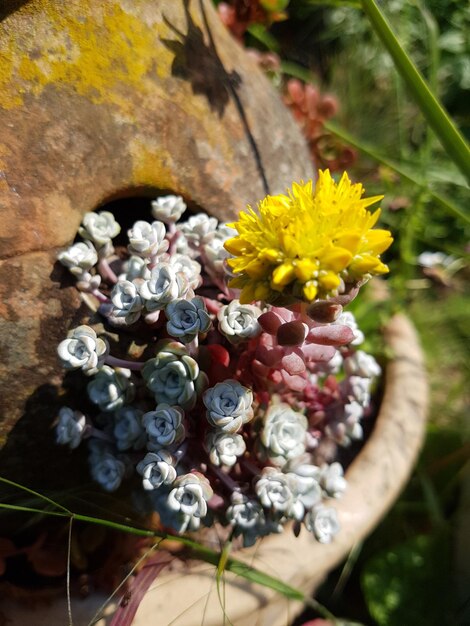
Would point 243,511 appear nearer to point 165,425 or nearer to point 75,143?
point 165,425

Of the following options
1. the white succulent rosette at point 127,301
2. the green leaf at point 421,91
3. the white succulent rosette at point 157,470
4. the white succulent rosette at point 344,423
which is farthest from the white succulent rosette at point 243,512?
the green leaf at point 421,91

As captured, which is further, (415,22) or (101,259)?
(415,22)

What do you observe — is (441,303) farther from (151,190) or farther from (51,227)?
(51,227)

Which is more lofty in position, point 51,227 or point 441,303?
point 441,303

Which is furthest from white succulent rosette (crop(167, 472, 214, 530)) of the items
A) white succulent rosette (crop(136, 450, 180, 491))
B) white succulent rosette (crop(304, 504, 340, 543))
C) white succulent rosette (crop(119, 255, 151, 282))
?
white succulent rosette (crop(119, 255, 151, 282))

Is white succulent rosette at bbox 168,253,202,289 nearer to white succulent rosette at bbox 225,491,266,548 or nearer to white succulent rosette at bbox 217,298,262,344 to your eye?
white succulent rosette at bbox 217,298,262,344

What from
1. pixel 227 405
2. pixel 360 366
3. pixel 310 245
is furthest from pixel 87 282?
pixel 360 366

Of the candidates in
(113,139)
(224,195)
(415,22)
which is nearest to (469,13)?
(415,22)
